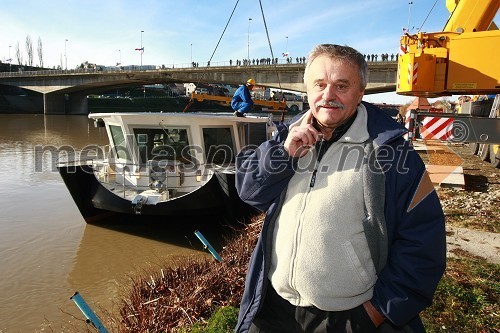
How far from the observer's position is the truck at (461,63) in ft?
24.7

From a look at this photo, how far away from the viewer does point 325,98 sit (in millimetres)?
1664

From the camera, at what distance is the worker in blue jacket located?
157 cm

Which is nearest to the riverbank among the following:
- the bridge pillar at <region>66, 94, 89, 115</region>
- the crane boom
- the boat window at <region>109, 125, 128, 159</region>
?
the crane boom

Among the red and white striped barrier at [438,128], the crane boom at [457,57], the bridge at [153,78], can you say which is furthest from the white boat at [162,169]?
the bridge at [153,78]

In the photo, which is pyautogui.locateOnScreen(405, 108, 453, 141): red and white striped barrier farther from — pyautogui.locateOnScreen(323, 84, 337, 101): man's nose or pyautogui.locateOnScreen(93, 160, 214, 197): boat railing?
pyautogui.locateOnScreen(323, 84, 337, 101): man's nose

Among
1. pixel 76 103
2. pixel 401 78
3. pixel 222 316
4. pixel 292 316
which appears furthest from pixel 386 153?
pixel 76 103

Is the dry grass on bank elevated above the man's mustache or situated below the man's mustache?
below

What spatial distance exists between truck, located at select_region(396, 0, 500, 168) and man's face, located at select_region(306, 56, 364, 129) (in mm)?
7114

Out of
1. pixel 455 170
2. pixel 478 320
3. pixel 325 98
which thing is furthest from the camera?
pixel 455 170

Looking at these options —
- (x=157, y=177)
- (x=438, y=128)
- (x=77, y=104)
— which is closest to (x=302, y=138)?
(x=157, y=177)

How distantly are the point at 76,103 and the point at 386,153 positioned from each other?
70577mm

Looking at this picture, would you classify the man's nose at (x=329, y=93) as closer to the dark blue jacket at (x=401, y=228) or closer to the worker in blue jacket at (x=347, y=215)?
the worker in blue jacket at (x=347, y=215)

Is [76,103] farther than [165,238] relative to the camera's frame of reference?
Yes

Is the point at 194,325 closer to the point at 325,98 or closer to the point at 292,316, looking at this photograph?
the point at 292,316
